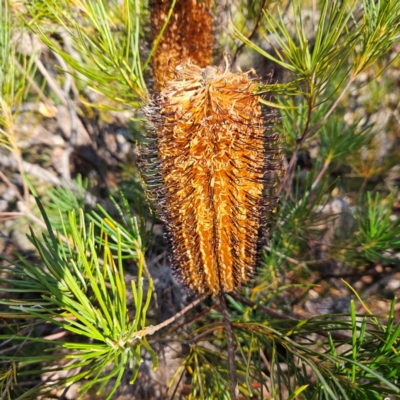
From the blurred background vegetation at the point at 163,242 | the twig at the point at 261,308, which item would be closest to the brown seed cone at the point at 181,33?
the blurred background vegetation at the point at 163,242

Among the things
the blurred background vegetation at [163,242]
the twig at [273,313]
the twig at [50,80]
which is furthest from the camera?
the twig at [50,80]

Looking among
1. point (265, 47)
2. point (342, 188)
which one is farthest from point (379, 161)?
point (265, 47)

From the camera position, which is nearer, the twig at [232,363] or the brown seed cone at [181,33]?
the twig at [232,363]

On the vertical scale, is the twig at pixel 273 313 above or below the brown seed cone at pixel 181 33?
below

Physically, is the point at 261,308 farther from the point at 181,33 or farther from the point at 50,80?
the point at 50,80

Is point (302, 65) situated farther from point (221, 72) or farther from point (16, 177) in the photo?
point (16, 177)

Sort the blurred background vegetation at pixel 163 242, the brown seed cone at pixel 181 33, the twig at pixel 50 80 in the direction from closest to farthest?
the blurred background vegetation at pixel 163 242
the brown seed cone at pixel 181 33
the twig at pixel 50 80

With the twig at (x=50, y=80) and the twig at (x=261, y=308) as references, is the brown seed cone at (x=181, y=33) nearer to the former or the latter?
the twig at (x=50, y=80)
